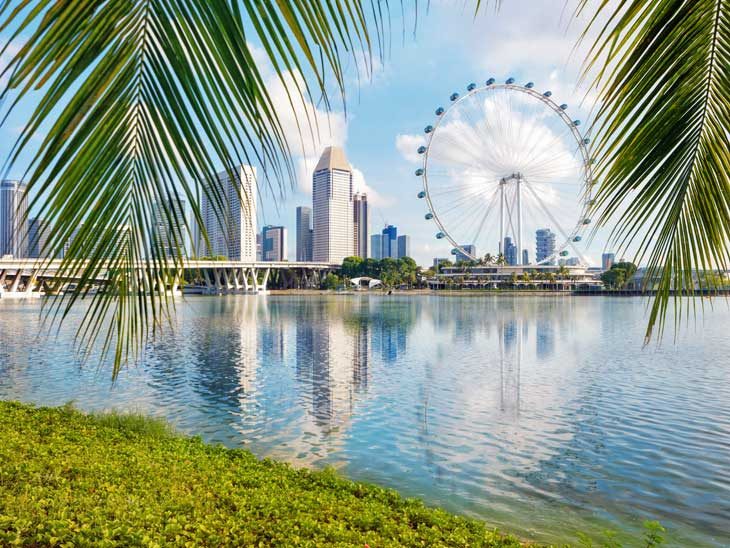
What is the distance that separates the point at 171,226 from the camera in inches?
63.3

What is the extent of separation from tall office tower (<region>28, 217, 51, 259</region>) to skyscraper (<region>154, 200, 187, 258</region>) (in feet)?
0.90

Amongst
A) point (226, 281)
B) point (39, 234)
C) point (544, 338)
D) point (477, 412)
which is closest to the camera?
point (39, 234)

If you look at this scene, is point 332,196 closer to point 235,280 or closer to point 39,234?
point 39,234

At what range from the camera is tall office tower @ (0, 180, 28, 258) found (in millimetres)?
1485

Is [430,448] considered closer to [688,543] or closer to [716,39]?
[688,543]

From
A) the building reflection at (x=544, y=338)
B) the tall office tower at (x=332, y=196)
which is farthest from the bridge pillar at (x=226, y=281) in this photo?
the building reflection at (x=544, y=338)

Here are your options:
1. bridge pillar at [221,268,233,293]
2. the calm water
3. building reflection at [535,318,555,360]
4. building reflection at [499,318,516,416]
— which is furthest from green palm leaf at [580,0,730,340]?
bridge pillar at [221,268,233,293]

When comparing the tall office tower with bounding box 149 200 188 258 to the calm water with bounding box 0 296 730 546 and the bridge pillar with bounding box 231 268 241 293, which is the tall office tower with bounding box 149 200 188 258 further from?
the bridge pillar with bounding box 231 268 241 293

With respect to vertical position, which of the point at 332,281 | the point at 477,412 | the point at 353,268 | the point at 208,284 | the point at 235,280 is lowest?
the point at 477,412

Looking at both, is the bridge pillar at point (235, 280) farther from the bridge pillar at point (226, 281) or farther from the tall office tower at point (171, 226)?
the tall office tower at point (171, 226)

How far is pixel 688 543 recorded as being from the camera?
864 cm

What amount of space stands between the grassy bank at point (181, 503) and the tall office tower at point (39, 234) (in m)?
4.16

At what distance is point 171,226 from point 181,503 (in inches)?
228

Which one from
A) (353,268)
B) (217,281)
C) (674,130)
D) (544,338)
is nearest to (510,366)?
(544,338)
